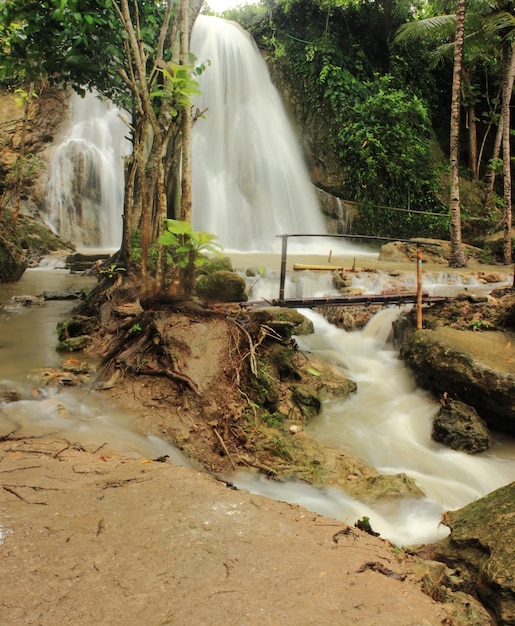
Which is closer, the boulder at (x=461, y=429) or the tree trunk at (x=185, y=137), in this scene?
the tree trunk at (x=185, y=137)

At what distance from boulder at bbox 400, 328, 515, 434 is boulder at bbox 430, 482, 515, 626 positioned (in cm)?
244

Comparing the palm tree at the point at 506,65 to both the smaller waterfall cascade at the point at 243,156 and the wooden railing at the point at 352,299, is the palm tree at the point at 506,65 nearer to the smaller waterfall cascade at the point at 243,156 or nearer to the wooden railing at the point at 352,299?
the smaller waterfall cascade at the point at 243,156

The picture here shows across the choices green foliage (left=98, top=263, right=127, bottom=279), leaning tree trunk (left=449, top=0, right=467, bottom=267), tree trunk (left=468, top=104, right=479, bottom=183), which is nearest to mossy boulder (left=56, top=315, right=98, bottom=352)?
green foliage (left=98, top=263, right=127, bottom=279)

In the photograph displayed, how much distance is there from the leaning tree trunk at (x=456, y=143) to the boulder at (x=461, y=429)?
300 inches

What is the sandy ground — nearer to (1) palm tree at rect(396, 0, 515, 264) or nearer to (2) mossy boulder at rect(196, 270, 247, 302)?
(2) mossy boulder at rect(196, 270, 247, 302)

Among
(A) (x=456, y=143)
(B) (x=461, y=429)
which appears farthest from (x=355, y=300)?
(A) (x=456, y=143)

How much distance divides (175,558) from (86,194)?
54.1 feet

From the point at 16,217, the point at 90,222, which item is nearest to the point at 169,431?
the point at 16,217

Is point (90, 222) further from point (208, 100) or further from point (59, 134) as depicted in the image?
point (208, 100)

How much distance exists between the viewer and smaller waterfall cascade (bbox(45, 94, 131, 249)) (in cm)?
1647

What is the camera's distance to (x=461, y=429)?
18.0 feet

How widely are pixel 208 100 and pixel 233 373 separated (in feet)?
55.1

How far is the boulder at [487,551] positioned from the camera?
2.57 metres

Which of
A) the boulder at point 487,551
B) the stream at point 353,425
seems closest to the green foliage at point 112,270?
the stream at point 353,425
